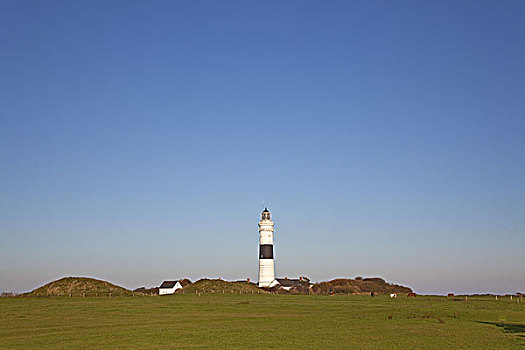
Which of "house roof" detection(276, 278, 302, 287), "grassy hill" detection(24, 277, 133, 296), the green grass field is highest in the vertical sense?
"house roof" detection(276, 278, 302, 287)

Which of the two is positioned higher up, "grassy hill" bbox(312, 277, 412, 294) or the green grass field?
"grassy hill" bbox(312, 277, 412, 294)

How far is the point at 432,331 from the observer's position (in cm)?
4900

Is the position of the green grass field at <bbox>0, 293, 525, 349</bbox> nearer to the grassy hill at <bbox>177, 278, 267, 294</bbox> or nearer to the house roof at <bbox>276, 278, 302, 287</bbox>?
the grassy hill at <bbox>177, 278, 267, 294</bbox>

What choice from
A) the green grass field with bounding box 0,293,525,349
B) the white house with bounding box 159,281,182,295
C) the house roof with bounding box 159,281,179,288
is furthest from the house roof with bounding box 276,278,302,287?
the green grass field with bounding box 0,293,525,349

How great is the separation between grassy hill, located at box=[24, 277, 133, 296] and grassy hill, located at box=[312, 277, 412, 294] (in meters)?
49.8

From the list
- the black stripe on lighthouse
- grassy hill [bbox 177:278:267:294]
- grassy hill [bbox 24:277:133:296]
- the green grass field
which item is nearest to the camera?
the green grass field

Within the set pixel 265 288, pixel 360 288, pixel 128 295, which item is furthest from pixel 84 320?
pixel 360 288

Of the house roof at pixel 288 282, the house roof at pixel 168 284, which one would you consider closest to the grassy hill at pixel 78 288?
the house roof at pixel 168 284

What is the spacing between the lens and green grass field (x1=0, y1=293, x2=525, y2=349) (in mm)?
40812

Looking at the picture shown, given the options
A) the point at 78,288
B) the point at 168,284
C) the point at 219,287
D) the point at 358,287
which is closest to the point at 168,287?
the point at 168,284

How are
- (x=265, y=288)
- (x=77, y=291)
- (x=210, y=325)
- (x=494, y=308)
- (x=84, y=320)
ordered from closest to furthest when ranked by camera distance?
(x=210, y=325) < (x=84, y=320) < (x=494, y=308) < (x=77, y=291) < (x=265, y=288)

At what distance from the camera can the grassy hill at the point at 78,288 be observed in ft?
357

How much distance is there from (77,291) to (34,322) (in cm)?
5519

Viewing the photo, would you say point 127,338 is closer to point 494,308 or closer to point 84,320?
point 84,320
